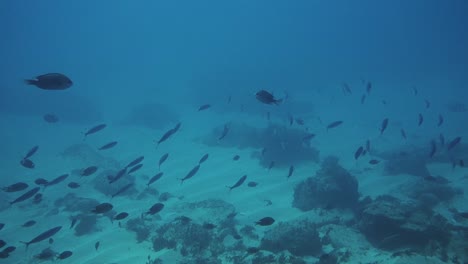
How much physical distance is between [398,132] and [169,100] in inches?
1363

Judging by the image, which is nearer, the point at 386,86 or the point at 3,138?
the point at 3,138

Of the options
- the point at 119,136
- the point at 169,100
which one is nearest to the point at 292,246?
the point at 119,136

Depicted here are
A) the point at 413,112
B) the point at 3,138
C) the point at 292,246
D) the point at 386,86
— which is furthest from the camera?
the point at 386,86

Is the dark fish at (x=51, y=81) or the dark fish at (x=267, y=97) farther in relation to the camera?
the dark fish at (x=267, y=97)

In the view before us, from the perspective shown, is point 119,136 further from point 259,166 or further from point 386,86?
point 386,86

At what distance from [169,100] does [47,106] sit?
57.0ft

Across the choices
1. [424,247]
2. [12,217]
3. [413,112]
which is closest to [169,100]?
[413,112]

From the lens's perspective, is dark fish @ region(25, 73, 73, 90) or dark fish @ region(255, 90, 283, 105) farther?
dark fish @ region(255, 90, 283, 105)

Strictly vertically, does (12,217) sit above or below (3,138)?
below

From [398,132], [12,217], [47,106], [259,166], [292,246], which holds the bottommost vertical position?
[292,246]

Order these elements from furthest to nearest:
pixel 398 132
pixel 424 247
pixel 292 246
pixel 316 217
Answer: pixel 398 132, pixel 316 217, pixel 292 246, pixel 424 247

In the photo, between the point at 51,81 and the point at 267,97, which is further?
the point at 267,97

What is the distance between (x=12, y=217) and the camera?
14836mm

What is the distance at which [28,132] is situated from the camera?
33125 millimetres
